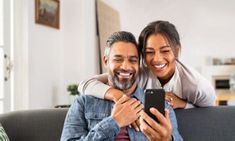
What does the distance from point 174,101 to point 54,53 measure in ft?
6.14

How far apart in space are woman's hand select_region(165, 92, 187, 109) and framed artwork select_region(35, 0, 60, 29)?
162 centimetres

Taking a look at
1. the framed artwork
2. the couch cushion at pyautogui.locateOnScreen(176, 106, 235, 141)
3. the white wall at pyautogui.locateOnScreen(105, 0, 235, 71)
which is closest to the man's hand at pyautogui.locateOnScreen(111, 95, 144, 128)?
the couch cushion at pyautogui.locateOnScreen(176, 106, 235, 141)

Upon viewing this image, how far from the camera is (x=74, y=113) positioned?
1.58 m

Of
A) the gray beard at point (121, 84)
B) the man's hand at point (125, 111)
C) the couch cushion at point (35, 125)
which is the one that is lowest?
the couch cushion at point (35, 125)

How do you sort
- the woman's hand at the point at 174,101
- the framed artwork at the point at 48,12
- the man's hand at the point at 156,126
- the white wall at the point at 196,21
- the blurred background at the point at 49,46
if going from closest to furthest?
1. the man's hand at the point at 156,126
2. the woman's hand at the point at 174,101
3. the blurred background at the point at 49,46
4. the framed artwork at the point at 48,12
5. the white wall at the point at 196,21

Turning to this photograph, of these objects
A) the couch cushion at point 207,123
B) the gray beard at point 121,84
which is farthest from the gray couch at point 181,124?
the gray beard at point 121,84

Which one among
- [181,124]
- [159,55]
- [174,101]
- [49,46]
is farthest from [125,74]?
[49,46]

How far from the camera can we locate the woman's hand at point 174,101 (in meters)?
1.70

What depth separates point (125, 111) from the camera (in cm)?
146

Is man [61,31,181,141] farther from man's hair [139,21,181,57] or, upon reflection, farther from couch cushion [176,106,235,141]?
couch cushion [176,106,235,141]

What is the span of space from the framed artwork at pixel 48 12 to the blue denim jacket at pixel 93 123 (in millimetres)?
1516

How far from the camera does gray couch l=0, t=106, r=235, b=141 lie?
176cm

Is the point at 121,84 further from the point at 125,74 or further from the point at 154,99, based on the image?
the point at 154,99

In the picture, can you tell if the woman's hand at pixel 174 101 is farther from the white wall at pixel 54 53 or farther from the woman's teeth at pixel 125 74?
the white wall at pixel 54 53
